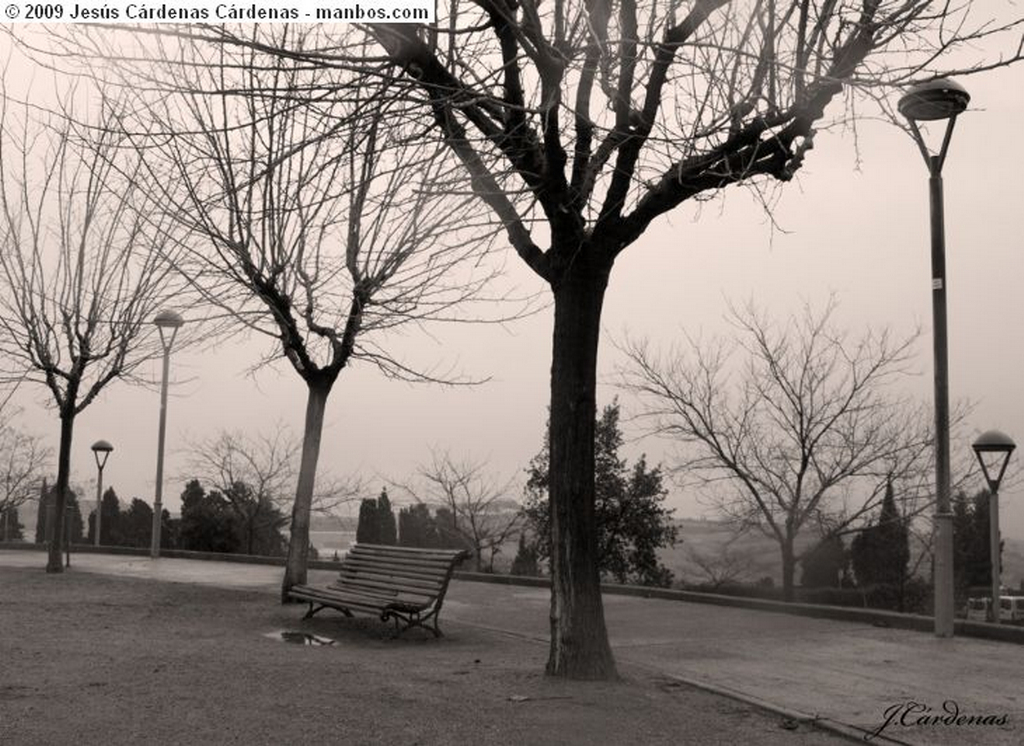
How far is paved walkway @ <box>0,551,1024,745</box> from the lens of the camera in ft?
23.3

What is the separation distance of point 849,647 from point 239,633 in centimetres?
529

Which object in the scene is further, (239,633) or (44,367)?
(44,367)

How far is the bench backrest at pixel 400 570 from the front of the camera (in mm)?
10117

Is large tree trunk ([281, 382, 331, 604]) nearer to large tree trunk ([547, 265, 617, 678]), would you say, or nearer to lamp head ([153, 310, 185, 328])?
large tree trunk ([547, 265, 617, 678])

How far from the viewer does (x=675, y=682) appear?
8.06 m

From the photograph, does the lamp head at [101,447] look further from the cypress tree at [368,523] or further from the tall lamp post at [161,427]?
the cypress tree at [368,523]

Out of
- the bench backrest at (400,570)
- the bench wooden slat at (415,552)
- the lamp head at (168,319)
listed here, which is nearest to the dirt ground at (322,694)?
the bench backrest at (400,570)

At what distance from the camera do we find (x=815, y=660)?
934 cm

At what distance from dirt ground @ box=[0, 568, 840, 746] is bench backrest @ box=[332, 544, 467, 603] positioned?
1.33ft

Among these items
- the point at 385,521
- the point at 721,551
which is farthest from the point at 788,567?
the point at 385,521

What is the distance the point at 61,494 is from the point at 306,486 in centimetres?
618

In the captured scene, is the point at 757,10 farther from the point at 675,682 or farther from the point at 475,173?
the point at 675,682

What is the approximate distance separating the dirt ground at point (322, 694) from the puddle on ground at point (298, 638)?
0.37ft

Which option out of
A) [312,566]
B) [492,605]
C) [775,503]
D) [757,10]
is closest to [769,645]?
[492,605]
